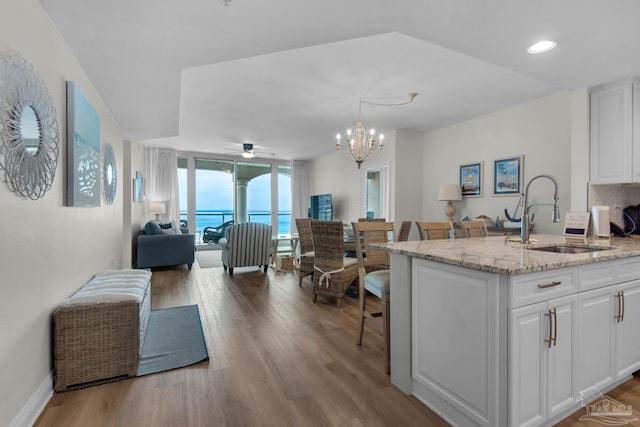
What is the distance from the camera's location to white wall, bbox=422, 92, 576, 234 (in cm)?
357

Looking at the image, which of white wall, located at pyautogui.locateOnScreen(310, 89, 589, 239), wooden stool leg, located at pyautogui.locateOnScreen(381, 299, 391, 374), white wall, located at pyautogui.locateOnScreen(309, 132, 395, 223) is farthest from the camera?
white wall, located at pyautogui.locateOnScreen(309, 132, 395, 223)

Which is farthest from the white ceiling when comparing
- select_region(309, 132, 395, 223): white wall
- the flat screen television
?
the flat screen television

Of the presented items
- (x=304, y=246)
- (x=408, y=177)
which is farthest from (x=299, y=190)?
(x=304, y=246)

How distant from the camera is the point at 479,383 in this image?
1369 mm

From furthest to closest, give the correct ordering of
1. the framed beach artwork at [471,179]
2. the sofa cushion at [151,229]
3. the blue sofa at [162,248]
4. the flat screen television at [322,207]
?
1. the flat screen television at [322,207]
2. the sofa cushion at [151,229]
3. the blue sofa at [162,248]
4. the framed beach artwork at [471,179]

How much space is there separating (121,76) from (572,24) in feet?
11.0

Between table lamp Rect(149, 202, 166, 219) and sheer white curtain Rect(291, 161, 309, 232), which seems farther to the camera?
sheer white curtain Rect(291, 161, 309, 232)

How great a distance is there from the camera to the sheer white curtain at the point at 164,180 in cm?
736

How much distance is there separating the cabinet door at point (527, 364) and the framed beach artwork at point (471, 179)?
3.57 m

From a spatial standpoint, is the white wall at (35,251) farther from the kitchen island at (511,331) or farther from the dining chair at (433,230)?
the dining chair at (433,230)

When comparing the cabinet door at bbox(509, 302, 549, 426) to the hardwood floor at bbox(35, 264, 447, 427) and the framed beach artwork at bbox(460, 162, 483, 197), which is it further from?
the framed beach artwork at bbox(460, 162, 483, 197)

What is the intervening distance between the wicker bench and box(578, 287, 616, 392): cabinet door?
265cm

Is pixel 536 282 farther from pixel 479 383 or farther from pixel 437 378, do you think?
pixel 437 378

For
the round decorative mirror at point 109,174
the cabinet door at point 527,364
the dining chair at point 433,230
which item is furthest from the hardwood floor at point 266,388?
the round decorative mirror at point 109,174
